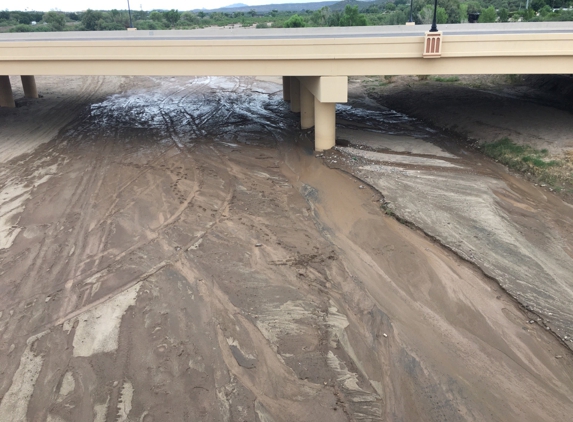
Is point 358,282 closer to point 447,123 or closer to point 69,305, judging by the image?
point 69,305

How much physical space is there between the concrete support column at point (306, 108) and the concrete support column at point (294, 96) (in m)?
3.28

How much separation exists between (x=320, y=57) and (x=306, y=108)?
5178 millimetres

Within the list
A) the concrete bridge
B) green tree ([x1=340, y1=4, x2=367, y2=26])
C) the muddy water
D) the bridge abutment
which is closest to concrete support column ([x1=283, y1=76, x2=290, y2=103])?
the bridge abutment

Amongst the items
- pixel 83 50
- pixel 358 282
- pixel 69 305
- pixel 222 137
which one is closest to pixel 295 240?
pixel 358 282

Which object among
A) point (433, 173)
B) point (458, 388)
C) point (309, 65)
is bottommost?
point (458, 388)

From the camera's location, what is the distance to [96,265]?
12750 millimetres

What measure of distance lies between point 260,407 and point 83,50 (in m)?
16.9

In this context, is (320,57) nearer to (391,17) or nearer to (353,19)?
(353,19)

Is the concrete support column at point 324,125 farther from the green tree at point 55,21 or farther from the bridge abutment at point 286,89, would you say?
the green tree at point 55,21

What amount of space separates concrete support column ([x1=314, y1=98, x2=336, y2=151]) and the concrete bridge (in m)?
0.04

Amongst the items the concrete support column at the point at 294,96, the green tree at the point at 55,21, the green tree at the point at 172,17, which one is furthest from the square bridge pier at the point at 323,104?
the green tree at the point at 172,17

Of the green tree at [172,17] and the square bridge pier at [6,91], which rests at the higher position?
the green tree at [172,17]

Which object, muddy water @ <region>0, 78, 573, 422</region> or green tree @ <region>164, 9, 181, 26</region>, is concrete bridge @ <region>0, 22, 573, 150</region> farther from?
green tree @ <region>164, 9, 181, 26</region>

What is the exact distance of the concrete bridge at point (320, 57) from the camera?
17.6 metres
